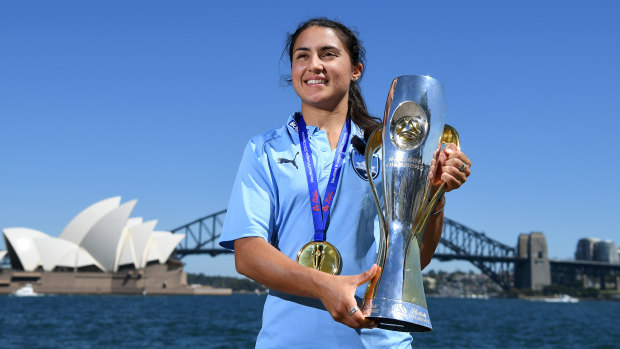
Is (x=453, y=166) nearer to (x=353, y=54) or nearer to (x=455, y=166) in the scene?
(x=455, y=166)

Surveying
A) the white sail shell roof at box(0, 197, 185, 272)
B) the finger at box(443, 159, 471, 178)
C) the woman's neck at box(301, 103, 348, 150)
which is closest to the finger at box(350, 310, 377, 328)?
the finger at box(443, 159, 471, 178)

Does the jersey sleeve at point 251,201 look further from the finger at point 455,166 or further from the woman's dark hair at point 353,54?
the finger at point 455,166

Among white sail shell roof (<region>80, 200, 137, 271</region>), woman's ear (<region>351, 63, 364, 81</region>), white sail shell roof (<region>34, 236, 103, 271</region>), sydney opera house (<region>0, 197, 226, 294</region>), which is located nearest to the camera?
woman's ear (<region>351, 63, 364, 81</region>)

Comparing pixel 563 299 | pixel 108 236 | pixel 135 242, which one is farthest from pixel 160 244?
pixel 563 299

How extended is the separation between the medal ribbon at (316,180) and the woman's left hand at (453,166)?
0.24 meters

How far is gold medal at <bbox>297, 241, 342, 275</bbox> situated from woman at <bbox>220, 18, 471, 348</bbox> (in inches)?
Answer: 1.3

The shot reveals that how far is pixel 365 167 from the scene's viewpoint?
1.47m

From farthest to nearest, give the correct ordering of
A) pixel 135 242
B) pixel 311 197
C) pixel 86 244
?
pixel 135 242 → pixel 86 244 → pixel 311 197

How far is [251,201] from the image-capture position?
4.64ft

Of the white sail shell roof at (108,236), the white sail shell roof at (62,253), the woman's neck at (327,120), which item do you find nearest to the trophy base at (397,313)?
the woman's neck at (327,120)

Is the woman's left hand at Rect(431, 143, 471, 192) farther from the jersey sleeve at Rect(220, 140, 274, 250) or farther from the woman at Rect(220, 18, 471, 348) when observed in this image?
the jersey sleeve at Rect(220, 140, 274, 250)

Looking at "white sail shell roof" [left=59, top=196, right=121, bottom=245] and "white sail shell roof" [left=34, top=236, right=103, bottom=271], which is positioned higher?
"white sail shell roof" [left=59, top=196, right=121, bottom=245]

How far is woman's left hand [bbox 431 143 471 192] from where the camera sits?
129 centimetres

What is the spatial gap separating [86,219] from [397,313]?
2307 inches
